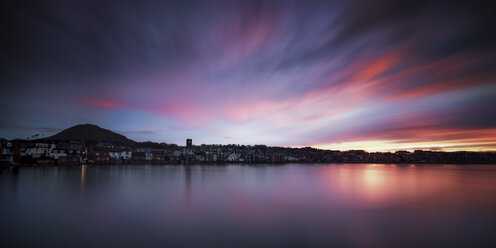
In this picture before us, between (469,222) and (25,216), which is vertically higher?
(25,216)

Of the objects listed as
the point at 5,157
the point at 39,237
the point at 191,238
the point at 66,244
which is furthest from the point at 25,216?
the point at 5,157

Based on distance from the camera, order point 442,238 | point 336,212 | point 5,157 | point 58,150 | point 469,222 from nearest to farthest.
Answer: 1. point 442,238
2. point 469,222
3. point 336,212
4. point 5,157
5. point 58,150

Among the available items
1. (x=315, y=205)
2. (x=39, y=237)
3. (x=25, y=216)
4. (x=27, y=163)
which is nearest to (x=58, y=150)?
(x=27, y=163)

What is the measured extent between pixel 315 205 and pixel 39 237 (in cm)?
1831

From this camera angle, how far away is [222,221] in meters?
14.5

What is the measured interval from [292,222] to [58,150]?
7499 cm

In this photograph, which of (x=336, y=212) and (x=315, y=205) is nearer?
(x=336, y=212)

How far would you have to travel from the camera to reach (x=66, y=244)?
1008cm

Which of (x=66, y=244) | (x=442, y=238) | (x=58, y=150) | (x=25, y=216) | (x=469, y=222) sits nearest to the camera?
(x=66, y=244)

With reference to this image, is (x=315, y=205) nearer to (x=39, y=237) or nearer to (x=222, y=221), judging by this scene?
(x=222, y=221)

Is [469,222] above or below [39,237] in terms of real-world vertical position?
below

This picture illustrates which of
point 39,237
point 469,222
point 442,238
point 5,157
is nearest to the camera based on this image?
point 39,237

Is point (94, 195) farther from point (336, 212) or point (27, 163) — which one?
point (27, 163)

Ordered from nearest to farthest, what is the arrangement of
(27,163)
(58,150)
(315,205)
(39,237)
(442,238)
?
1. (39,237)
2. (442,238)
3. (315,205)
4. (27,163)
5. (58,150)
